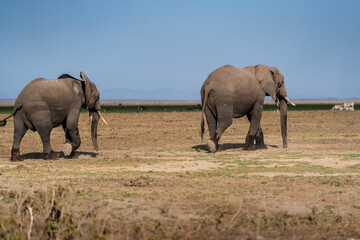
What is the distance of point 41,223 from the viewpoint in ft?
22.2

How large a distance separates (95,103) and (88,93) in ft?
1.50

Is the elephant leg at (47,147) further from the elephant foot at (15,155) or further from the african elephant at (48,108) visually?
the elephant foot at (15,155)

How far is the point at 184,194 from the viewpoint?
8.91 metres

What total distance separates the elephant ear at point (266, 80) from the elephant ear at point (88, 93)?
5542mm

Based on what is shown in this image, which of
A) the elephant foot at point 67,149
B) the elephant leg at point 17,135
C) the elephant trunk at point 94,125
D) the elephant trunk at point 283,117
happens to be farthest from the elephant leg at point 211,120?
the elephant leg at point 17,135

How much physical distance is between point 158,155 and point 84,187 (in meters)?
5.95

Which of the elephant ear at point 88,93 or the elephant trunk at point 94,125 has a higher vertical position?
the elephant ear at point 88,93

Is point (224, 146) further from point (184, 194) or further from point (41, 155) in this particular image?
point (184, 194)

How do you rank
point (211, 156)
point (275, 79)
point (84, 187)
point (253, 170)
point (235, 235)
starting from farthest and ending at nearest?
point (275, 79)
point (211, 156)
point (253, 170)
point (84, 187)
point (235, 235)

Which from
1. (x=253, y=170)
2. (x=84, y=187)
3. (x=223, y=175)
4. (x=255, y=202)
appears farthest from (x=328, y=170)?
(x=84, y=187)

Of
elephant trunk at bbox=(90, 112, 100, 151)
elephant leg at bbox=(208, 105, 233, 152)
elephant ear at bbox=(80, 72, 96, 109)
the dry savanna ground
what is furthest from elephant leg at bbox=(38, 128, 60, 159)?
elephant leg at bbox=(208, 105, 233, 152)

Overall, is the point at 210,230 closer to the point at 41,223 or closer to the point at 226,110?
the point at 41,223

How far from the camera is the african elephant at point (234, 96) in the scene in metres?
15.9

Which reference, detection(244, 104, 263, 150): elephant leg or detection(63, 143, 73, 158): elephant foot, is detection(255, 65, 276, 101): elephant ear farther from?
detection(63, 143, 73, 158): elephant foot
